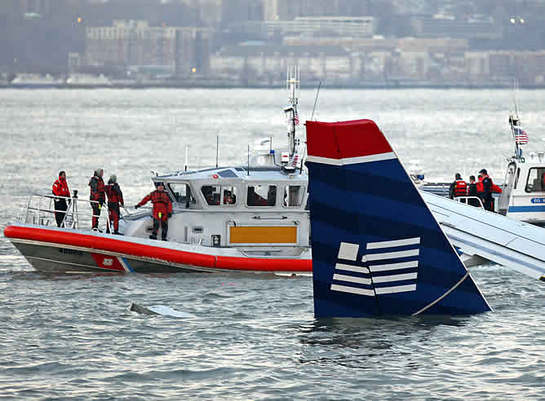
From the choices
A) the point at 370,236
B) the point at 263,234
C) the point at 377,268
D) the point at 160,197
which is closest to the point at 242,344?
the point at 377,268

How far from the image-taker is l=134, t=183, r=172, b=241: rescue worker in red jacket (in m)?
30.3

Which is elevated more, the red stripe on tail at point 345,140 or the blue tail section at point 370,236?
the red stripe on tail at point 345,140

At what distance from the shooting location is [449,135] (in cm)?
12775

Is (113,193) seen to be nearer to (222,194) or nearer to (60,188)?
(60,188)

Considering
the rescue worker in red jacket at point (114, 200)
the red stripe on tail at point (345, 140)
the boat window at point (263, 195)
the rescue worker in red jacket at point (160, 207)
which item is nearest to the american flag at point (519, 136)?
the boat window at point (263, 195)

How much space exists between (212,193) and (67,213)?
13.3 feet

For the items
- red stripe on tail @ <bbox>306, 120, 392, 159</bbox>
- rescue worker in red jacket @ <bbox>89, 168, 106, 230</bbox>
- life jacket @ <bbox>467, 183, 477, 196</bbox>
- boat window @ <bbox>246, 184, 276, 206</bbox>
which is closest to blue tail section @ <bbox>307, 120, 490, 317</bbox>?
red stripe on tail @ <bbox>306, 120, 392, 159</bbox>

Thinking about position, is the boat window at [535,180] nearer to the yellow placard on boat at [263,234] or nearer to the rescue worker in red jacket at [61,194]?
the yellow placard on boat at [263,234]

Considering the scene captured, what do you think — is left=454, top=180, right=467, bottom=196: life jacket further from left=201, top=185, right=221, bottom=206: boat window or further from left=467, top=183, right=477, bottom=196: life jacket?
left=201, top=185, right=221, bottom=206: boat window

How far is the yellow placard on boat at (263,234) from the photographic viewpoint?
31.1 meters

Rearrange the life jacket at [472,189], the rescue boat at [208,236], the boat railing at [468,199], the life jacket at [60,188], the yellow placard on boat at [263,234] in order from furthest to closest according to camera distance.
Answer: the life jacket at [472,189] < the boat railing at [468,199] < the life jacket at [60,188] < the yellow placard on boat at [263,234] < the rescue boat at [208,236]

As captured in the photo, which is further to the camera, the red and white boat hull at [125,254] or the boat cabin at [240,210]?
the boat cabin at [240,210]

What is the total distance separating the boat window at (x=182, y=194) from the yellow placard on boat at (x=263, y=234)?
134 cm

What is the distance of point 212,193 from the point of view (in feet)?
101
